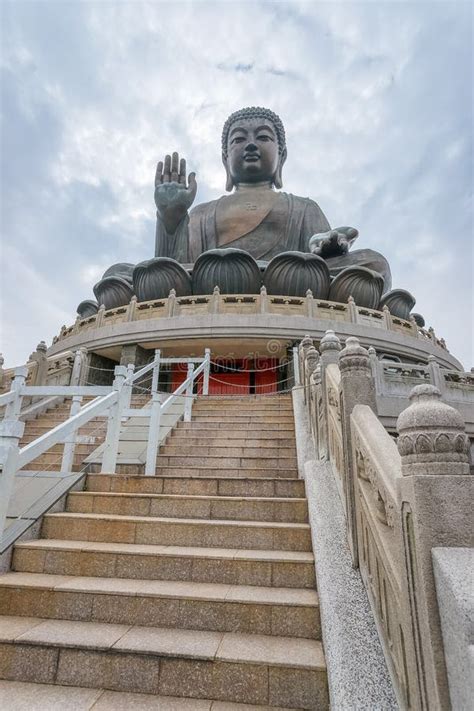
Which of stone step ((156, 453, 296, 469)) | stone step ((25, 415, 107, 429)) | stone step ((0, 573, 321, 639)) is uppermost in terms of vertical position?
stone step ((25, 415, 107, 429))

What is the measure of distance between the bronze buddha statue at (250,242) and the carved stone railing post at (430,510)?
1306 cm

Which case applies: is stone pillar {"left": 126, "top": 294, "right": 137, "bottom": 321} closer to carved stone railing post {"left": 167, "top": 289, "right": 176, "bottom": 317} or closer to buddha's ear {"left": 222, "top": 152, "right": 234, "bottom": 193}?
carved stone railing post {"left": 167, "top": 289, "right": 176, "bottom": 317}

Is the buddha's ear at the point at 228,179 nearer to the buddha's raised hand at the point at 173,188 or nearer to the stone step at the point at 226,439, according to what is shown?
the buddha's raised hand at the point at 173,188

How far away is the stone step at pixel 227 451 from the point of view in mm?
5020

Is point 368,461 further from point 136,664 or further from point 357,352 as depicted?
point 136,664

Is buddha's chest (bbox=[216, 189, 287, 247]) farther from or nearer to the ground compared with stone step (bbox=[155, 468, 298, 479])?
farther from the ground

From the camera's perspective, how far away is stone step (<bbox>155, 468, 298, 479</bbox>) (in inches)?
171

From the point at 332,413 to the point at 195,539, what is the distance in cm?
150

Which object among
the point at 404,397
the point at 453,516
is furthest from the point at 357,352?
the point at 404,397

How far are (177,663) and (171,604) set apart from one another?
14.6 inches

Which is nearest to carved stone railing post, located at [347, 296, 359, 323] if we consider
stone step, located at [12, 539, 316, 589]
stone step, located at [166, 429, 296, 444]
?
stone step, located at [166, 429, 296, 444]

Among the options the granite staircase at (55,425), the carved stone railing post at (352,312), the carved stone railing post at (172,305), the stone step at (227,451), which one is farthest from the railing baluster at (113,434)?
the carved stone railing post at (352,312)

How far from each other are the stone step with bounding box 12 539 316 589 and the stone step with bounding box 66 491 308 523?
44 cm

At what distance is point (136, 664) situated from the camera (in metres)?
1.91
